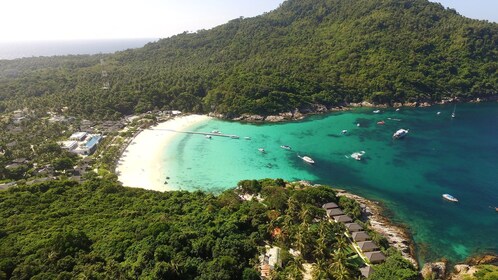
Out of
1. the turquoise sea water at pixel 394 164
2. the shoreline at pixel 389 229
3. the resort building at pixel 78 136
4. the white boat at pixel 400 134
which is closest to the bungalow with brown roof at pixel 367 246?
the shoreline at pixel 389 229

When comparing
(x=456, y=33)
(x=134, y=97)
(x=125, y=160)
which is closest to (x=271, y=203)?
(x=125, y=160)

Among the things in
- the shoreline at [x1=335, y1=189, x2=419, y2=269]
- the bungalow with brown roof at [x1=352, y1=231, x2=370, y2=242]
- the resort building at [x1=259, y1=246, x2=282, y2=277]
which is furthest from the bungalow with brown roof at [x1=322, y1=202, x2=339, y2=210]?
the resort building at [x1=259, y1=246, x2=282, y2=277]

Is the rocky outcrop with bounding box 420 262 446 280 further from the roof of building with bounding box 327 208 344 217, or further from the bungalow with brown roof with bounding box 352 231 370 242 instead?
the roof of building with bounding box 327 208 344 217

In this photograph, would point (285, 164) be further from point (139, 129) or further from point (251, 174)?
point (139, 129)

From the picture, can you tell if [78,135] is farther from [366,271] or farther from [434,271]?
[434,271]

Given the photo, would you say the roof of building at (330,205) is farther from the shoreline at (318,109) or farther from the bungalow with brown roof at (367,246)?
the shoreline at (318,109)

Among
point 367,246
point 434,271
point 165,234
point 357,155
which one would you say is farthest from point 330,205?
point 357,155
